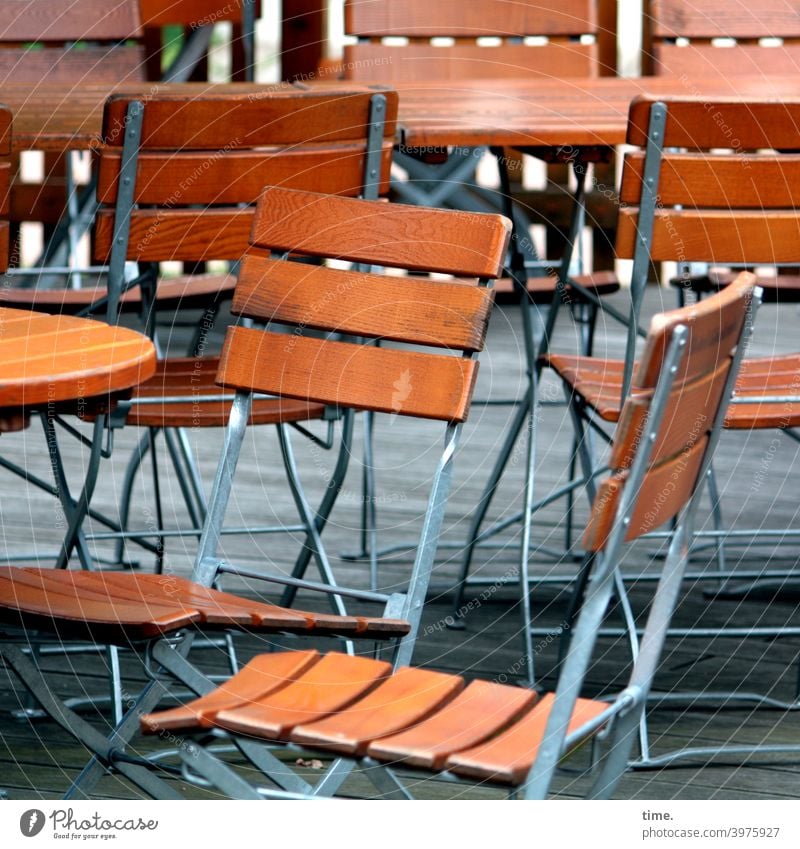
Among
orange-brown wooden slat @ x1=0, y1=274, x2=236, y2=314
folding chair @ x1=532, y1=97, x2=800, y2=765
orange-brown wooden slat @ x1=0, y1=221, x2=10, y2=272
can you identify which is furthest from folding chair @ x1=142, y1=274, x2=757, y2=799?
orange-brown wooden slat @ x1=0, y1=274, x2=236, y2=314

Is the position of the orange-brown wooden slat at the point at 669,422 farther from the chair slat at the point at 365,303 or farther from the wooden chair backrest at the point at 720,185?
the wooden chair backrest at the point at 720,185

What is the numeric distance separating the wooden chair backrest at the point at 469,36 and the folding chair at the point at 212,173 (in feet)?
5.39

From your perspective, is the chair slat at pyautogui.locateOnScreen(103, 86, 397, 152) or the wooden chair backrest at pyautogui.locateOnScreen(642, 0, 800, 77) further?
the wooden chair backrest at pyautogui.locateOnScreen(642, 0, 800, 77)

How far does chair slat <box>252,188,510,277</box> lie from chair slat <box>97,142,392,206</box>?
32 cm

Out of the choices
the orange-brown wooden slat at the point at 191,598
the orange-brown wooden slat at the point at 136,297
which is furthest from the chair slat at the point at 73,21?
the orange-brown wooden slat at the point at 191,598

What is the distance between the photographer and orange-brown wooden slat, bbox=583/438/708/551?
1.80 metres

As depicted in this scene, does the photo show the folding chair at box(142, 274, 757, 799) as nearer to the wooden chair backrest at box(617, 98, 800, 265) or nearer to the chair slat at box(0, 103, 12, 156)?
the wooden chair backrest at box(617, 98, 800, 265)

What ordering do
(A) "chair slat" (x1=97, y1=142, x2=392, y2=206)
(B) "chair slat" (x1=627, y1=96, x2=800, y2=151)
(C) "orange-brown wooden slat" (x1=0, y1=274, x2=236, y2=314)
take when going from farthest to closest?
1. (C) "orange-brown wooden slat" (x1=0, y1=274, x2=236, y2=314)
2. (A) "chair slat" (x1=97, y1=142, x2=392, y2=206)
3. (B) "chair slat" (x1=627, y1=96, x2=800, y2=151)

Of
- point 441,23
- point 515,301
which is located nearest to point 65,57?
point 441,23

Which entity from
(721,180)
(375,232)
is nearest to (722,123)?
(721,180)

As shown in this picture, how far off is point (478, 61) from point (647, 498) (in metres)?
3.26

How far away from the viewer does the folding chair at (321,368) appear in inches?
87.4

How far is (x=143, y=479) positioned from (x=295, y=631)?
2.42 m

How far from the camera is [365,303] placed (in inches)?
99.3
